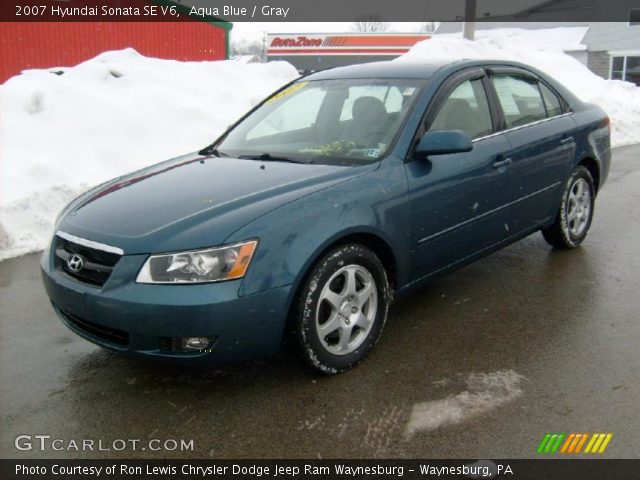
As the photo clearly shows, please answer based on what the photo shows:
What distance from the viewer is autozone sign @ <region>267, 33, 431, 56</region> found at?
36875mm

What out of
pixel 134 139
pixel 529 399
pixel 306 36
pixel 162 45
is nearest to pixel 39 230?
pixel 134 139

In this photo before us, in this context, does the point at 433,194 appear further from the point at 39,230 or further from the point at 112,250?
the point at 39,230

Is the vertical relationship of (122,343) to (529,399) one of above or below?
above

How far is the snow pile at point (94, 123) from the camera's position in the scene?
258 inches

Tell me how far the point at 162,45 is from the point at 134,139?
1092cm

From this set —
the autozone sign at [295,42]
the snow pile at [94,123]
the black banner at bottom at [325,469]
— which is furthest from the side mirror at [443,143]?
the autozone sign at [295,42]

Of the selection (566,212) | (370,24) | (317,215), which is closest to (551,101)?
(566,212)

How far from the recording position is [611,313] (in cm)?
412

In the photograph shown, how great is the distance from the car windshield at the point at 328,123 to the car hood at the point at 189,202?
0.21 metres

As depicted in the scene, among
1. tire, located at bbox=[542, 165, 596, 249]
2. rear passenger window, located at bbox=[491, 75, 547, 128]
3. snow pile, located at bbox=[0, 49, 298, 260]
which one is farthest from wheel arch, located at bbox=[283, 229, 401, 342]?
snow pile, located at bbox=[0, 49, 298, 260]

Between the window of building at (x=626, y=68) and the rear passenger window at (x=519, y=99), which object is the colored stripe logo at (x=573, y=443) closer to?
the rear passenger window at (x=519, y=99)

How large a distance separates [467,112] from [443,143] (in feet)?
2.48

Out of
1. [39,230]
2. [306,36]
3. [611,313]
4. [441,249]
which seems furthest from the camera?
[306,36]

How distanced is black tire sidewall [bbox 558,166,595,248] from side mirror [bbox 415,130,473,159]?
1883mm
